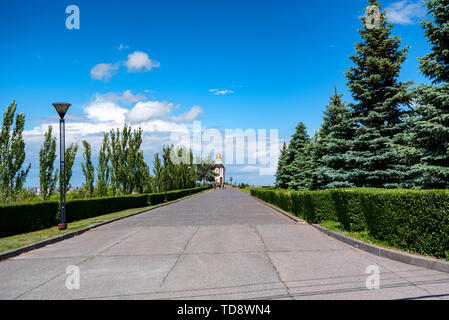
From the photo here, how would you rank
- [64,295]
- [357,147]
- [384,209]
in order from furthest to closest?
[357,147]
[384,209]
[64,295]

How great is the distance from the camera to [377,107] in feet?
49.5

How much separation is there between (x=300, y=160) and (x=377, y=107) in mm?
10885

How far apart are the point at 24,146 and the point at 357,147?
1664 centimetres

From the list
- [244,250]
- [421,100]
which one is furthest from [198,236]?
[421,100]

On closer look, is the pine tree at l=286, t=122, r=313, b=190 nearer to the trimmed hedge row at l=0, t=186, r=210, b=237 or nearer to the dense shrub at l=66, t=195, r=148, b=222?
the dense shrub at l=66, t=195, r=148, b=222

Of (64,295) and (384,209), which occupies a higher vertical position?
(384,209)

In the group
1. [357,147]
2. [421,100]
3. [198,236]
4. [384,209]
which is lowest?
[198,236]

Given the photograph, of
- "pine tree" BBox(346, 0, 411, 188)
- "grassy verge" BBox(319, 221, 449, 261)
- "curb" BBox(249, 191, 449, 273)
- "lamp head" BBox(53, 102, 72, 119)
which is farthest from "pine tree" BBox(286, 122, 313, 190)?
"lamp head" BBox(53, 102, 72, 119)

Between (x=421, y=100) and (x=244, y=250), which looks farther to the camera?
(x=421, y=100)

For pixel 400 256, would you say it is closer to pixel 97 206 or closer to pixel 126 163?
pixel 97 206

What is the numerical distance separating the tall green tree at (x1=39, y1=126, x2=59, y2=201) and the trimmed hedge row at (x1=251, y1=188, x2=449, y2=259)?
15.7 m

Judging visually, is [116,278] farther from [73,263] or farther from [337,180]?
[337,180]

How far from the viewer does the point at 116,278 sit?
545cm

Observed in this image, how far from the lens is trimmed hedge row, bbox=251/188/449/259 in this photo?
605 cm
